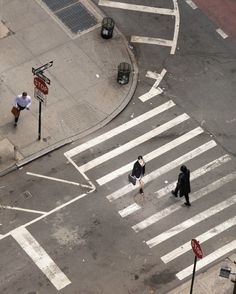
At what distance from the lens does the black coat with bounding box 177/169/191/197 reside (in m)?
29.1

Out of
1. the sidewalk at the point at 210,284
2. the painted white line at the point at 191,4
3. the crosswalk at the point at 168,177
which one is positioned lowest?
the sidewalk at the point at 210,284

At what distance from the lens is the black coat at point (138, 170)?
29578mm

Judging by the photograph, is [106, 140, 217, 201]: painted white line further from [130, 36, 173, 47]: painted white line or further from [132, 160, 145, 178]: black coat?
[130, 36, 173, 47]: painted white line

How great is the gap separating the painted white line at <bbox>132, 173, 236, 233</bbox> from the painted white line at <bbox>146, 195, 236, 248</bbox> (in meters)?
0.61

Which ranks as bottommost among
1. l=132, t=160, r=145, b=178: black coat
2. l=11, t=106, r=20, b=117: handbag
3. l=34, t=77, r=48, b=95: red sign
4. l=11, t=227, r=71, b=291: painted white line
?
l=11, t=227, r=71, b=291: painted white line

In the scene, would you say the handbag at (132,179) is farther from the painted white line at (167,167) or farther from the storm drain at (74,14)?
the storm drain at (74,14)

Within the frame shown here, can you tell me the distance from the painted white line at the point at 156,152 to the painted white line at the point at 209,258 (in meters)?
4.61

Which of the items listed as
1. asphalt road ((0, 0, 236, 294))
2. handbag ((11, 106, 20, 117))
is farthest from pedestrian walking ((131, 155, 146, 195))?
handbag ((11, 106, 20, 117))

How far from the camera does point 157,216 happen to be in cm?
2984

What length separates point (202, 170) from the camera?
3139 cm

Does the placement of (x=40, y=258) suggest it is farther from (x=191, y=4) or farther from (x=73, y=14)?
(x=191, y=4)

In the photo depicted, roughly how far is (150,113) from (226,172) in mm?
4003

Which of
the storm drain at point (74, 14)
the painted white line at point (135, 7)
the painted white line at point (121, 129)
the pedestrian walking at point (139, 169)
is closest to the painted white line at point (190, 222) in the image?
the pedestrian walking at point (139, 169)

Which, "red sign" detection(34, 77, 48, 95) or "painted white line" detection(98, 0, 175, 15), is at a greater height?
"red sign" detection(34, 77, 48, 95)
